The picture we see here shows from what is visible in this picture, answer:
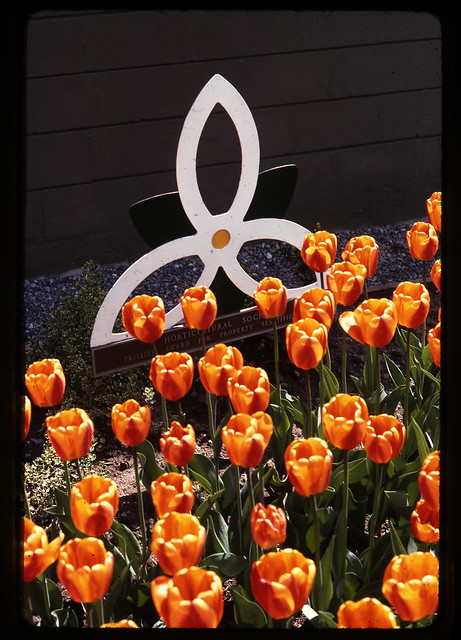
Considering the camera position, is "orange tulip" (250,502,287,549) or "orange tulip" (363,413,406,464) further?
"orange tulip" (363,413,406,464)

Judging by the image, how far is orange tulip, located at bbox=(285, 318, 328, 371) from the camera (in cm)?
126

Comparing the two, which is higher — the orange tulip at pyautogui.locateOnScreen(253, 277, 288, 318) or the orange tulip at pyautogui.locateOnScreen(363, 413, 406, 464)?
the orange tulip at pyautogui.locateOnScreen(253, 277, 288, 318)

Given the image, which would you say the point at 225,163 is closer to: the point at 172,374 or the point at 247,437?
the point at 172,374

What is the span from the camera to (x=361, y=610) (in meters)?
0.82

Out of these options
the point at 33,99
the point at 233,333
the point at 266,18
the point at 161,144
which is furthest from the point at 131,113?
the point at 233,333

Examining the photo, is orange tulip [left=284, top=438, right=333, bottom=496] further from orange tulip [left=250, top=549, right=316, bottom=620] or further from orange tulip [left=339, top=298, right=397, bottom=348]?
orange tulip [left=339, top=298, right=397, bottom=348]

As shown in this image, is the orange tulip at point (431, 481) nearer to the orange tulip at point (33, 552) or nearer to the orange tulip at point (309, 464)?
the orange tulip at point (309, 464)

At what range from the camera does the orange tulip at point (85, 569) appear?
91 centimetres

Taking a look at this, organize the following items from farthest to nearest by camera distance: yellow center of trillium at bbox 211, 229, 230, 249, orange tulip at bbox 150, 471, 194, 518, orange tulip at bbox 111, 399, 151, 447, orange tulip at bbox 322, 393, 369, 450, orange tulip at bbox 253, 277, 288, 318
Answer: yellow center of trillium at bbox 211, 229, 230, 249, orange tulip at bbox 253, 277, 288, 318, orange tulip at bbox 111, 399, 151, 447, orange tulip at bbox 322, 393, 369, 450, orange tulip at bbox 150, 471, 194, 518

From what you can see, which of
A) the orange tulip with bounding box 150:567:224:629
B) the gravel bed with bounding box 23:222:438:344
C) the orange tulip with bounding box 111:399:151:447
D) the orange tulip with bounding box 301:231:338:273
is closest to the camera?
the orange tulip with bounding box 150:567:224:629

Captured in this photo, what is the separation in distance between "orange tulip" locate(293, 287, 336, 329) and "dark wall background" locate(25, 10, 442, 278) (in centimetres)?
194

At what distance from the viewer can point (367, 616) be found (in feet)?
2.67

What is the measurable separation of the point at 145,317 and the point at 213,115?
222 cm

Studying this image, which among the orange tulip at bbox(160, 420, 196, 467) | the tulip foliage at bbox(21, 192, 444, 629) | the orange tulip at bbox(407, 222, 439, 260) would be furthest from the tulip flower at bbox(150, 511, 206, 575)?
the orange tulip at bbox(407, 222, 439, 260)
